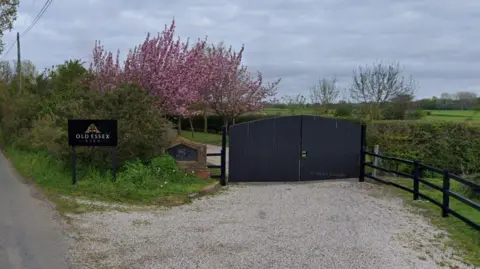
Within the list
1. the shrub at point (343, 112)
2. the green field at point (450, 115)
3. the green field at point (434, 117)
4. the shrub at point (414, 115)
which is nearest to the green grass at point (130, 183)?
the green field at point (450, 115)

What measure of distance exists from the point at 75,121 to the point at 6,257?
528cm

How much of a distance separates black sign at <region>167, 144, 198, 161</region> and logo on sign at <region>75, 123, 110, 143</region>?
1.89 metres

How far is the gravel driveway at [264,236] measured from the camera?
19.0 feet

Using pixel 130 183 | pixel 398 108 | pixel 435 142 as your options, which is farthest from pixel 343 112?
pixel 130 183

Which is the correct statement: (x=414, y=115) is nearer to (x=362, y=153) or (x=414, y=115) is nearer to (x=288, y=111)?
(x=288, y=111)

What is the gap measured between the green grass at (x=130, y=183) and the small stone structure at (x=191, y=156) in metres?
0.27

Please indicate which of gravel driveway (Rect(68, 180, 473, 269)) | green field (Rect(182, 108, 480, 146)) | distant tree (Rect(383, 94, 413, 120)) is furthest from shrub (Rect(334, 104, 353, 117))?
gravel driveway (Rect(68, 180, 473, 269))

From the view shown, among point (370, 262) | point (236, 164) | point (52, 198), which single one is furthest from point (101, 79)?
point (370, 262)

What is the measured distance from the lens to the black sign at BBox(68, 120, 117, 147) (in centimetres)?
1069

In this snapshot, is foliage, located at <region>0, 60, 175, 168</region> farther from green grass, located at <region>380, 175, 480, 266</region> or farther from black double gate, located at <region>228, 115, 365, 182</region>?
green grass, located at <region>380, 175, 480, 266</region>

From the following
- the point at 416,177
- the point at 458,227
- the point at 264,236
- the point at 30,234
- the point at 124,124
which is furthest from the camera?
the point at 124,124

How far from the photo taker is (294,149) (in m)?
12.9

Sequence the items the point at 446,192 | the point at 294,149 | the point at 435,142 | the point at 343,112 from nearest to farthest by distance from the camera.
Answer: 1. the point at 446,192
2. the point at 294,149
3. the point at 435,142
4. the point at 343,112

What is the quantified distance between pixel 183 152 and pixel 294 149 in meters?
3.10
